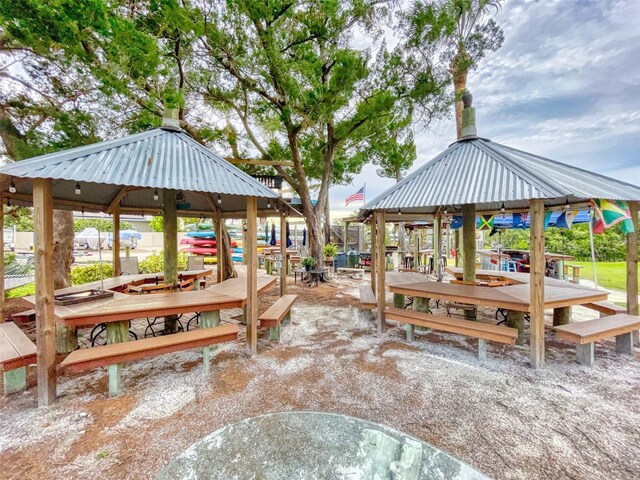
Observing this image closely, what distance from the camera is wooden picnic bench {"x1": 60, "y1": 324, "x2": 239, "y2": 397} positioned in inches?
115

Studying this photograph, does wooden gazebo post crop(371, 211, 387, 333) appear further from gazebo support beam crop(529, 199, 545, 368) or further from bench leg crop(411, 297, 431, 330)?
gazebo support beam crop(529, 199, 545, 368)

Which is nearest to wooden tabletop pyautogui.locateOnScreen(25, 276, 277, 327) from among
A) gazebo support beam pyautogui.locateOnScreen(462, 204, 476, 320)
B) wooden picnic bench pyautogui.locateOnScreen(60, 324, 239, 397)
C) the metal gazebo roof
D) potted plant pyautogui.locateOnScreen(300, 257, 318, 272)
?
wooden picnic bench pyautogui.locateOnScreen(60, 324, 239, 397)

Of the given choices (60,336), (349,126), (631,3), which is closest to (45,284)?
(60,336)

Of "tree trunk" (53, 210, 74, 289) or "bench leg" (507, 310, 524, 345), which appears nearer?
"bench leg" (507, 310, 524, 345)

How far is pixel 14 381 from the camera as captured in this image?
10.3 ft

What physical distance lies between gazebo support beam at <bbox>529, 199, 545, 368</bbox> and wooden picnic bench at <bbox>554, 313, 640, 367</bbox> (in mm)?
359

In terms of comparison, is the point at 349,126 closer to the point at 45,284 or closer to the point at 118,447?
the point at 45,284

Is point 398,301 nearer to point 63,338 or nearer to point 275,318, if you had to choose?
point 275,318

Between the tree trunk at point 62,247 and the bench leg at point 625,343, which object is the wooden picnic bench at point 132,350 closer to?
the tree trunk at point 62,247

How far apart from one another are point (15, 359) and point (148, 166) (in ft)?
8.45

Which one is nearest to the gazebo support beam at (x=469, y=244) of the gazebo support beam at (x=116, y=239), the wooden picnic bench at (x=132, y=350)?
the wooden picnic bench at (x=132, y=350)

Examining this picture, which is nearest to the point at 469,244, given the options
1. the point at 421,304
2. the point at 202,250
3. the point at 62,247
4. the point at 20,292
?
the point at 421,304

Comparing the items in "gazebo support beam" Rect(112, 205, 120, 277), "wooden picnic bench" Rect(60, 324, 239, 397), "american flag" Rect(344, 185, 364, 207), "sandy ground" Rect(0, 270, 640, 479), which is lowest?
"sandy ground" Rect(0, 270, 640, 479)

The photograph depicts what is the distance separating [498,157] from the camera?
14.9 ft
